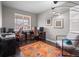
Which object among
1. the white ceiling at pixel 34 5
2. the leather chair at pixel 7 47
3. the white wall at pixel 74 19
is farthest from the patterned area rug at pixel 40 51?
the white ceiling at pixel 34 5

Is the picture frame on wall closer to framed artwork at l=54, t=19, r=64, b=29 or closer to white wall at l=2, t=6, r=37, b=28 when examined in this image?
framed artwork at l=54, t=19, r=64, b=29

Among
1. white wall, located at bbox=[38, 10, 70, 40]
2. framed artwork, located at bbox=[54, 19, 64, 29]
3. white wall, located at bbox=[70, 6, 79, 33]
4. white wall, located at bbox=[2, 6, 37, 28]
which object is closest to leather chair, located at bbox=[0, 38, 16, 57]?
white wall, located at bbox=[2, 6, 37, 28]

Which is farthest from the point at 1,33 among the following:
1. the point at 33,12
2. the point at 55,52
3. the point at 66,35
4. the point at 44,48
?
the point at 66,35

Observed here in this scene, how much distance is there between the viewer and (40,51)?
212 cm

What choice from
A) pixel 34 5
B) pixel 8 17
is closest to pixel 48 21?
pixel 34 5

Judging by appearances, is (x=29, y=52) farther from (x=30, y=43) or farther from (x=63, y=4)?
(x=63, y=4)

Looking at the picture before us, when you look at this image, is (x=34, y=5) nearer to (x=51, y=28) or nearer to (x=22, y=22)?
(x=22, y=22)

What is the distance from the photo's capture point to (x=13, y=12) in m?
2.06

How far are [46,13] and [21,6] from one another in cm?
53

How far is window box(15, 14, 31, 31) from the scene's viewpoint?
210 centimetres

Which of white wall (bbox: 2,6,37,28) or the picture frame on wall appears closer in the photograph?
white wall (bbox: 2,6,37,28)

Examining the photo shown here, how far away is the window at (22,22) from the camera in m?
2.10

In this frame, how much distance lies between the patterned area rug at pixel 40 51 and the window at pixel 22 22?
0.38m

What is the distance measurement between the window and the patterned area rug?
0.38 m
